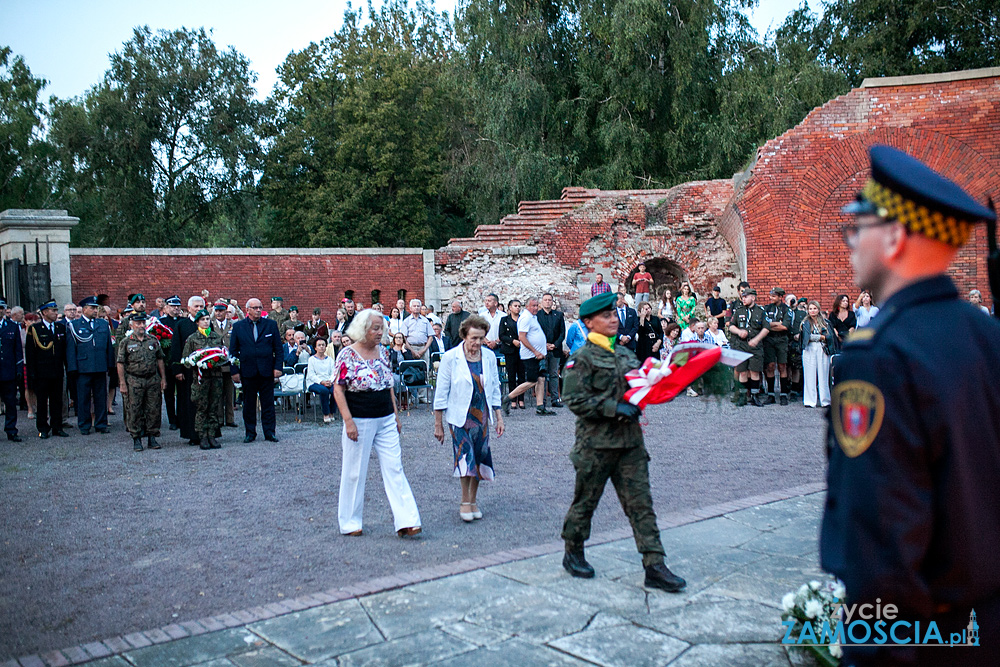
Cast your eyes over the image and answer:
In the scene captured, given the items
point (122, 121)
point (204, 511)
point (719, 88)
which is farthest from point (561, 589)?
point (122, 121)

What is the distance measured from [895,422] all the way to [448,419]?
208 inches

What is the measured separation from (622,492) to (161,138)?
33.8 metres

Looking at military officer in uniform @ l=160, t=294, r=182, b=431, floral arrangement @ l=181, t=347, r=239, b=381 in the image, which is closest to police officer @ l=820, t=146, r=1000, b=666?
floral arrangement @ l=181, t=347, r=239, b=381

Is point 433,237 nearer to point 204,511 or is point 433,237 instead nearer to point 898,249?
point 204,511

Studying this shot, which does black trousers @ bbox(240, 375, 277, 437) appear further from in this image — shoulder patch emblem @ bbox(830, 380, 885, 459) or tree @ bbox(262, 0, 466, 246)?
tree @ bbox(262, 0, 466, 246)

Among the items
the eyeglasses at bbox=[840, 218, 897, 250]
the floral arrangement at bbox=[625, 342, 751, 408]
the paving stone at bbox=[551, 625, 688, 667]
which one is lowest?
the paving stone at bbox=[551, 625, 688, 667]

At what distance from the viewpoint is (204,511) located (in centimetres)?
764

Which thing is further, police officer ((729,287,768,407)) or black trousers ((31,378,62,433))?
police officer ((729,287,768,407))

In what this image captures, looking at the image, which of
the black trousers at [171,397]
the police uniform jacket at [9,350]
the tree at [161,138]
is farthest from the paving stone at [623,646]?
the tree at [161,138]

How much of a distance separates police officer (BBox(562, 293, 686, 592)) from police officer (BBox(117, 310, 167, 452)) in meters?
7.58

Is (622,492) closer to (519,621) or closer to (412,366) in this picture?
(519,621)

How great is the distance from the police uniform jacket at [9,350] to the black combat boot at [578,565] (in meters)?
10.6

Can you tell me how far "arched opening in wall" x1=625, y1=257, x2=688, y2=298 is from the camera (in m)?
22.9

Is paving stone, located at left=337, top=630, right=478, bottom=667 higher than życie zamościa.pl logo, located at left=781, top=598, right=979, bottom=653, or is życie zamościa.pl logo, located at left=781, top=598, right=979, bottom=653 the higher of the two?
życie zamościa.pl logo, located at left=781, top=598, right=979, bottom=653
